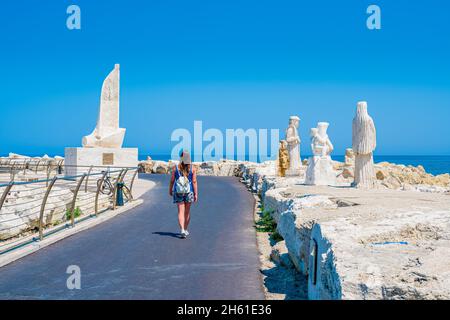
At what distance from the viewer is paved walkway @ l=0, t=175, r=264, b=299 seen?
195 inches

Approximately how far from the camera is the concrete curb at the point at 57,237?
20.8 ft

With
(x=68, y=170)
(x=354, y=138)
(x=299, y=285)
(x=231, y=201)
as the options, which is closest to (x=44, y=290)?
(x=299, y=285)

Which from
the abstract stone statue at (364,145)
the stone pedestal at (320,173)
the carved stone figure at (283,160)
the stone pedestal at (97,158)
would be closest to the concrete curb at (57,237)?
the stone pedestal at (320,173)

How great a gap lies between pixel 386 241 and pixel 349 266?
1.11m

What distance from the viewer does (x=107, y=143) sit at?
2003 cm

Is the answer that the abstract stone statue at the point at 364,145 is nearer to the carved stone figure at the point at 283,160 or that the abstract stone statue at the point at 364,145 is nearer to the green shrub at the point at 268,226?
the green shrub at the point at 268,226

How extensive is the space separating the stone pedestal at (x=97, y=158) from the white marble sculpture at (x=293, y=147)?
23.3ft

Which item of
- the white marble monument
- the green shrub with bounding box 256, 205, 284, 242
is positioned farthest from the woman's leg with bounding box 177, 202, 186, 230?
the white marble monument

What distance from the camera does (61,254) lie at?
680 centimetres

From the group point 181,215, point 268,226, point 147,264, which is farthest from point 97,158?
point 147,264

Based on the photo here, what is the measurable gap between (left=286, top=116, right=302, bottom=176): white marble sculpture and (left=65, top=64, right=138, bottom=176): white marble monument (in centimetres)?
712

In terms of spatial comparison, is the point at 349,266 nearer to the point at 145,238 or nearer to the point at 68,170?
the point at 145,238

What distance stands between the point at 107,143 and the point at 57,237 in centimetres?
1262

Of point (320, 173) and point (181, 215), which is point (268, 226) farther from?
point (320, 173)
